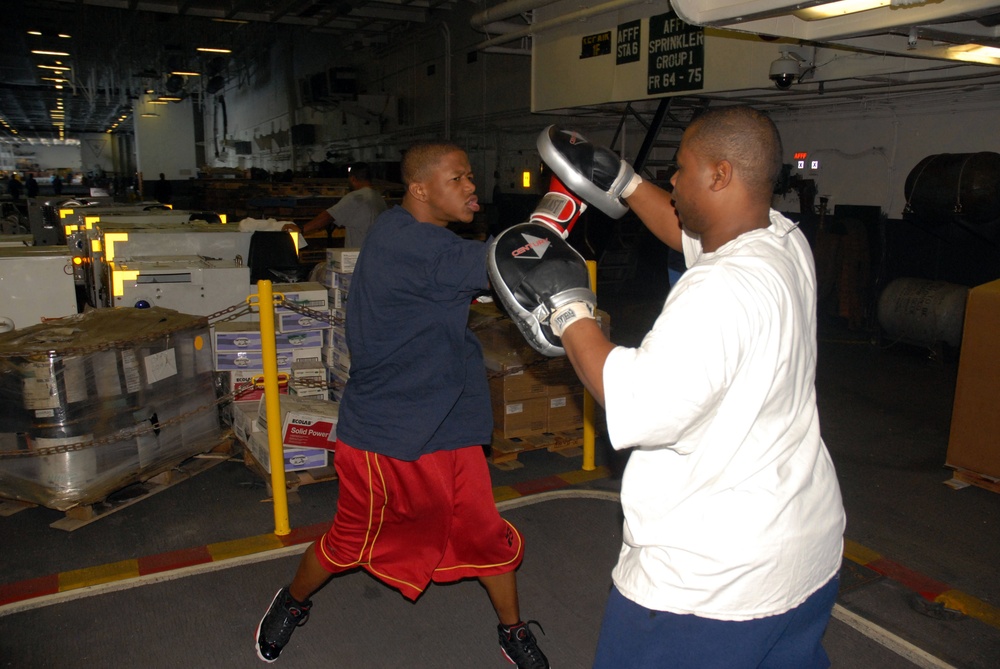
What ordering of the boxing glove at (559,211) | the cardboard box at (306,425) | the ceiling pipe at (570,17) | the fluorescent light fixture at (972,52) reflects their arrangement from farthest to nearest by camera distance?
1. the ceiling pipe at (570,17)
2. the cardboard box at (306,425)
3. the fluorescent light fixture at (972,52)
4. the boxing glove at (559,211)

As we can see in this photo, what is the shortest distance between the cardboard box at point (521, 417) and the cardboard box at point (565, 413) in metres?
0.04

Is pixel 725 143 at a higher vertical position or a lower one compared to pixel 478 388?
higher

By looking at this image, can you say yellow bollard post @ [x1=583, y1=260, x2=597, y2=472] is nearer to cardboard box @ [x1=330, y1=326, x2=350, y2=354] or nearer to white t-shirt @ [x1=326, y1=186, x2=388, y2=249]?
cardboard box @ [x1=330, y1=326, x2=350, y2=354]

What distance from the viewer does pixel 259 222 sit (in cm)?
739

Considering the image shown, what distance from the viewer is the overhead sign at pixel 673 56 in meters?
7.22

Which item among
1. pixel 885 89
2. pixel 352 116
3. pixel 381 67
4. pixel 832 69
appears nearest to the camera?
pixel 832 69

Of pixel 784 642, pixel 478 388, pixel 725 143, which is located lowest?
pixel 784 642

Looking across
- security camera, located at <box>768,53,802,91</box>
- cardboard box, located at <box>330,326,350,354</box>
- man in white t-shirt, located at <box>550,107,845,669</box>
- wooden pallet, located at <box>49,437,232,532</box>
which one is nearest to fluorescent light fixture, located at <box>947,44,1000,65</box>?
security camera, located at <box>768,53,802,91</box>

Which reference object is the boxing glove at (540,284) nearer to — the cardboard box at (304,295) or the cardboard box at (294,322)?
the cardboard box at (294,322)

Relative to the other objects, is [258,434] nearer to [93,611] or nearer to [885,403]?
[93,611]

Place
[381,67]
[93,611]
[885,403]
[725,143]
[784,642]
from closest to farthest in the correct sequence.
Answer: [725,143]
[784,642]
[93,611]
[885,403]
[381,67]

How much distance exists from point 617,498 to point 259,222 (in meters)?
4.63

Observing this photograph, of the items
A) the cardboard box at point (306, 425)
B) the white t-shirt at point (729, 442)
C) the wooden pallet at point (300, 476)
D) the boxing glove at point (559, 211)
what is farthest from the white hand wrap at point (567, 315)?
the wooden pallet at point (300, 476)

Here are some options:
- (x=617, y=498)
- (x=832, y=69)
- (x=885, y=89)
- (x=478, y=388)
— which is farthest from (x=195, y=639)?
(x=885, y=89)
